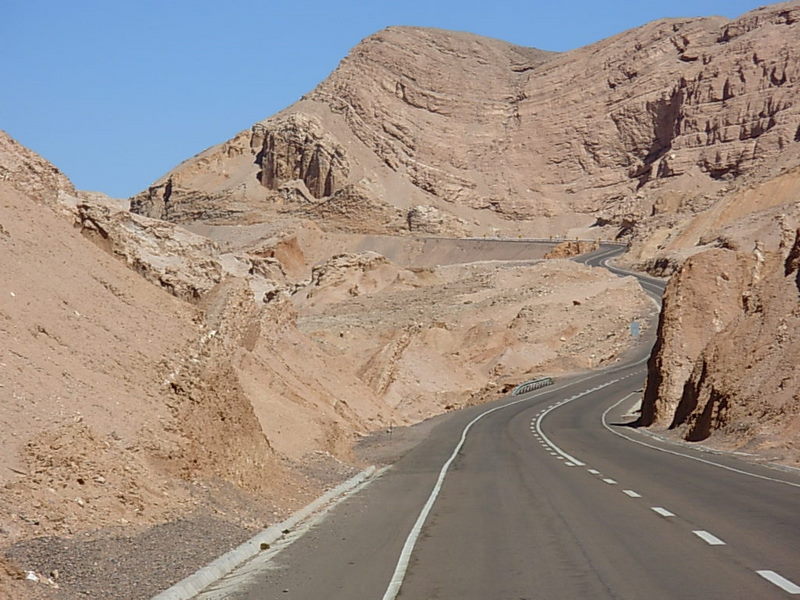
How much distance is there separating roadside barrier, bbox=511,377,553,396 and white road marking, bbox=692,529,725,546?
160ft

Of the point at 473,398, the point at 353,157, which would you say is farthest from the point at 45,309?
the point at 353,157

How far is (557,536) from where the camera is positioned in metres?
12.4

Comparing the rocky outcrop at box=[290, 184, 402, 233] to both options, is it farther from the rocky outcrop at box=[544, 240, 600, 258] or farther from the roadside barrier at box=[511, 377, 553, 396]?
the roadside barrier at box=[511, 377, 553, 396]

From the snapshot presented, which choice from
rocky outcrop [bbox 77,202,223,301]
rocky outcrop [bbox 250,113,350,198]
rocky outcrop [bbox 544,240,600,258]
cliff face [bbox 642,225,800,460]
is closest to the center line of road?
cliff face [bbox 642,225,800,460]

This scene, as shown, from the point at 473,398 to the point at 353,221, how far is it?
82.7m

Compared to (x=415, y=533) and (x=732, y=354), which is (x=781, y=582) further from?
(x=732, y=354)

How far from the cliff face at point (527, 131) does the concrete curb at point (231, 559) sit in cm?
11620

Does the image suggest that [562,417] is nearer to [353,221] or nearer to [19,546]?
[19,546]

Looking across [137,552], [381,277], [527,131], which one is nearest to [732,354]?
[137,552]

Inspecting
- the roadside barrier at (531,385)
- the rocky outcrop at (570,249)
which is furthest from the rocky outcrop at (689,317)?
→ the rocky outcrop at (570,249)

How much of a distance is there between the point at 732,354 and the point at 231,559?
2366 cm

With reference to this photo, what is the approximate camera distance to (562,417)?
4412 cm

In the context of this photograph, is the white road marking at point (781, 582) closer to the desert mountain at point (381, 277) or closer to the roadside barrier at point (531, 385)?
the desert mountain at point (381, 277)

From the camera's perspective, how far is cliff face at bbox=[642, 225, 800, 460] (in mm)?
27734
